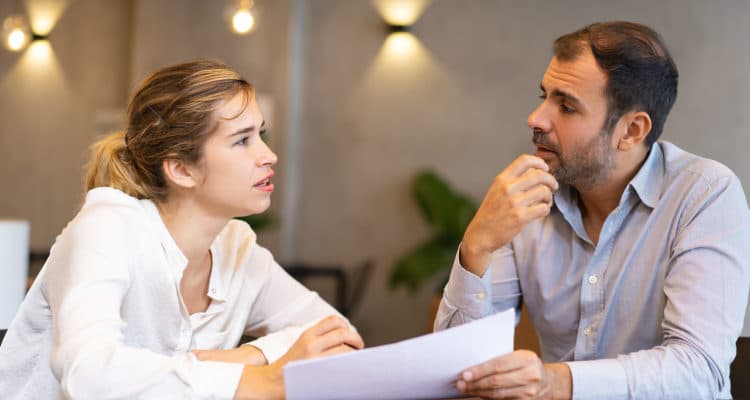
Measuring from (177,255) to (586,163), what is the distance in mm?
982

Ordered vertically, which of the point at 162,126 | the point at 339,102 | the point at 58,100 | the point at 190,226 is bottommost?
the point at 58,100

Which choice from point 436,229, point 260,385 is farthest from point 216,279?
point 436,229

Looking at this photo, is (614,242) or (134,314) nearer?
(134,314)

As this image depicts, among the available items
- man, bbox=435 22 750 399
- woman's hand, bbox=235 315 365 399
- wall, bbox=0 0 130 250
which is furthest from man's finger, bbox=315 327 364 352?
wall, bbox=0 0 130 250

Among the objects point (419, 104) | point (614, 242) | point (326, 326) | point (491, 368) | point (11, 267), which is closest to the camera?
point (491, 368)

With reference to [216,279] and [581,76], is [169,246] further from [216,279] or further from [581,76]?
[581,76]

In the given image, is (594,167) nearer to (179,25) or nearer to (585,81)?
(585,81)

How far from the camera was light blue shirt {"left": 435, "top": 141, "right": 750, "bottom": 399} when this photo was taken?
173cm

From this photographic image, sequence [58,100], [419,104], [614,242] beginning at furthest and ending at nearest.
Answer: [58,100] → [419,104] → [614,242]

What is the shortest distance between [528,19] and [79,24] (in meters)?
3.71

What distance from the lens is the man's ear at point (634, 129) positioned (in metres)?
2.10

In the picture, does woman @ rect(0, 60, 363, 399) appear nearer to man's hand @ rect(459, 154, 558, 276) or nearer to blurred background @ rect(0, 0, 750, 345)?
man's hand @ rect(459, 154, 558, 276)

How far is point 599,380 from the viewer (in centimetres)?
170

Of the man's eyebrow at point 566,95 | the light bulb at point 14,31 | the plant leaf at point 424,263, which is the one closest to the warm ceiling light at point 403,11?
the plant leaf at point 424,263
